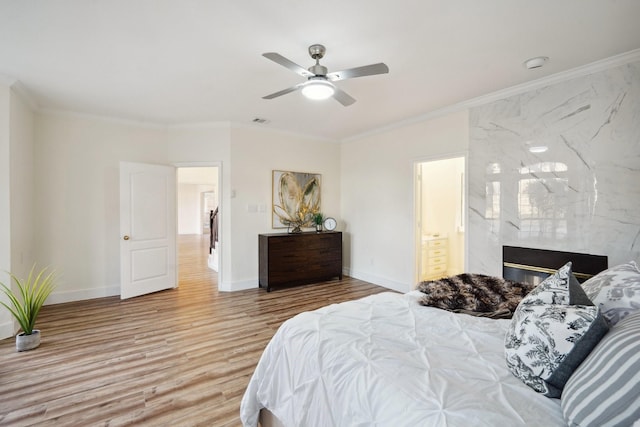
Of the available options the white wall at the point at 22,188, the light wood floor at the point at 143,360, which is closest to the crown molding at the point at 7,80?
the white wall at the point at 22,188

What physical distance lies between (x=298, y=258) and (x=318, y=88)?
3.18 metres

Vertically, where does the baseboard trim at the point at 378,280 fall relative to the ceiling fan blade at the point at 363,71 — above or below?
below

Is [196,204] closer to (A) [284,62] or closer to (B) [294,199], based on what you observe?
(B) [294,199]

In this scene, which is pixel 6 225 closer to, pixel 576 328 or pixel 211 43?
pixel 211 43

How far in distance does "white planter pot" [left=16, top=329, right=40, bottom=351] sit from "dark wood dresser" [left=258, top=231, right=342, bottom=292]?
2.69 metres

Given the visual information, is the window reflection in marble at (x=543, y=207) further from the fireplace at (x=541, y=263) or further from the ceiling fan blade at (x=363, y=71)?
the ceiling fan blade at (x=363, y=71)

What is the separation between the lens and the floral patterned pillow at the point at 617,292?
1.19 meters

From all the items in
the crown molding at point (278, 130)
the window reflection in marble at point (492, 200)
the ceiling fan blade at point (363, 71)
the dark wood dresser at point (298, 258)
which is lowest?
the dark wood dresser at point (298, 258)

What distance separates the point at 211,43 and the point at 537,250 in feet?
12.4

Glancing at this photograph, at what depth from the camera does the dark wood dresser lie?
4.81 metres

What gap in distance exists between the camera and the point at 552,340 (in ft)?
3.56

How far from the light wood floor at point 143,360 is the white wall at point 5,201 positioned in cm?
25

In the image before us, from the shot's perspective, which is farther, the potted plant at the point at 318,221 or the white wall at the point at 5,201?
the potted plant at the point at 318,221

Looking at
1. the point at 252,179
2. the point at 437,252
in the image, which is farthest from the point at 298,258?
the point at 437,252
